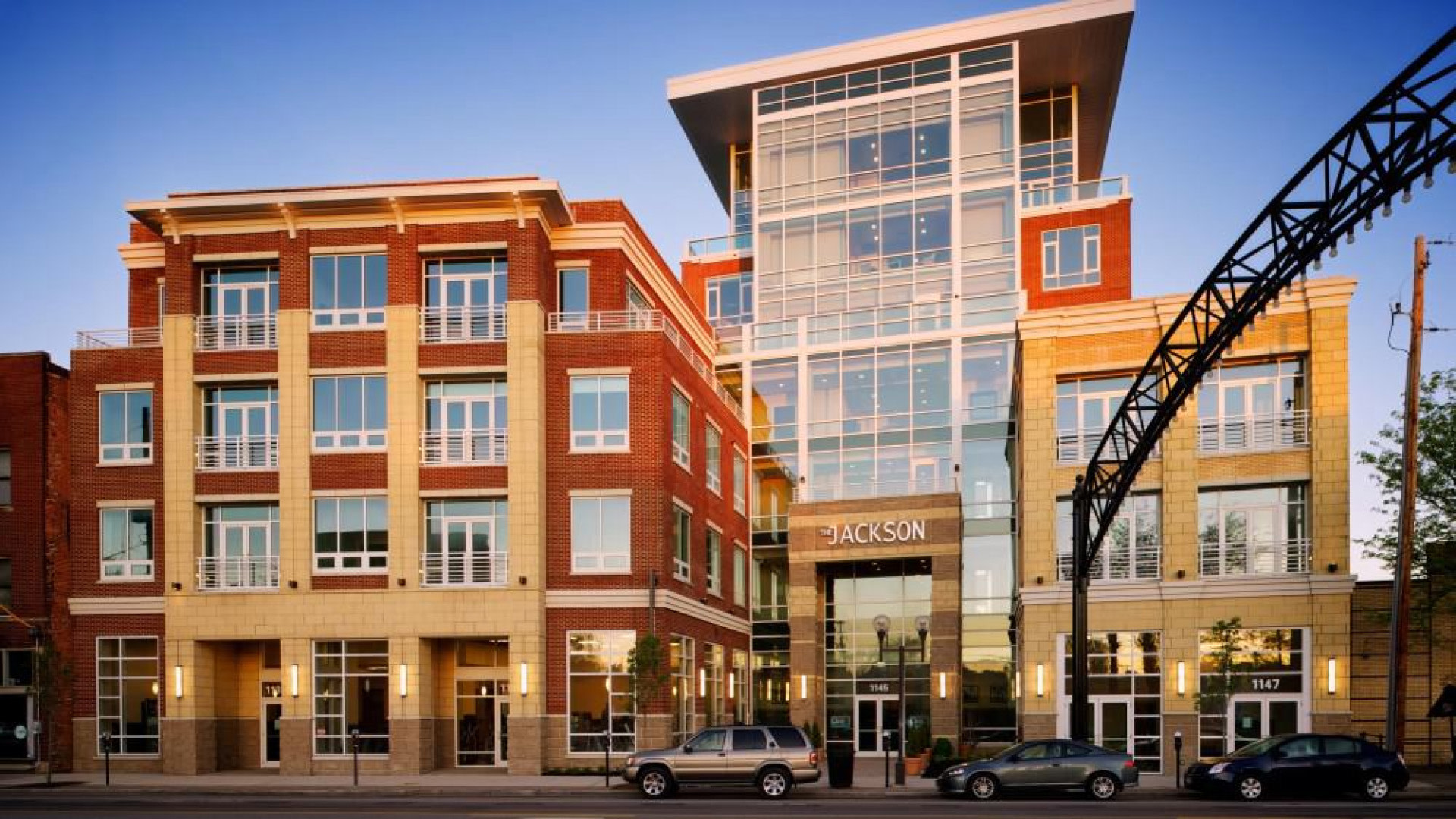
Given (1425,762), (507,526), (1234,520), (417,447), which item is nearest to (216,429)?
(417,447)

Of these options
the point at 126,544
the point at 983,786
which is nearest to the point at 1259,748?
the point at 983,786

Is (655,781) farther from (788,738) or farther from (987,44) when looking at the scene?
(987,44)

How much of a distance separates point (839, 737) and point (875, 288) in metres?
18.1

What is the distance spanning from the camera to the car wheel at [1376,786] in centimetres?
2688

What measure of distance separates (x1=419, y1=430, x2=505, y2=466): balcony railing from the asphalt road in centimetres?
1070

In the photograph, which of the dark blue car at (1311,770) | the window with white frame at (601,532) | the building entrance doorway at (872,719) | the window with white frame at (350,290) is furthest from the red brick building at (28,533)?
the dark blue car at (1311,770)

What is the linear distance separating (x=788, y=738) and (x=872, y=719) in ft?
69.2

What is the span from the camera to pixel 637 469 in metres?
38.2

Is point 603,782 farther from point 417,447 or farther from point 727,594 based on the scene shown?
point 727,594

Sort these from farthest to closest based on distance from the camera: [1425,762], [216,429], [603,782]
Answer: [216,429] → [1425,762] → [603,782]

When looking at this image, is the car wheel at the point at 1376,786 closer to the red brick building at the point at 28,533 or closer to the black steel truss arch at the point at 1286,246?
the black steel truss arch at the point at 1286,246

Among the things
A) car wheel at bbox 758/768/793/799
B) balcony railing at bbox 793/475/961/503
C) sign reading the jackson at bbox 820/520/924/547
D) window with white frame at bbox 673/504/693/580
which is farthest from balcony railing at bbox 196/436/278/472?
balcony railing at bbox 793/475/961/503

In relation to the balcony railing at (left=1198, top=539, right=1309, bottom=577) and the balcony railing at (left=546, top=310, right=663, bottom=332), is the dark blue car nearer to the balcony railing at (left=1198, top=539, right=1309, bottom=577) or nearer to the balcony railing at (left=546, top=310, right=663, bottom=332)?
the balcony railing at (left=1198, top=539, right=1309, bottom=577)

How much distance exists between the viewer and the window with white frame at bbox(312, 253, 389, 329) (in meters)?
39.0
